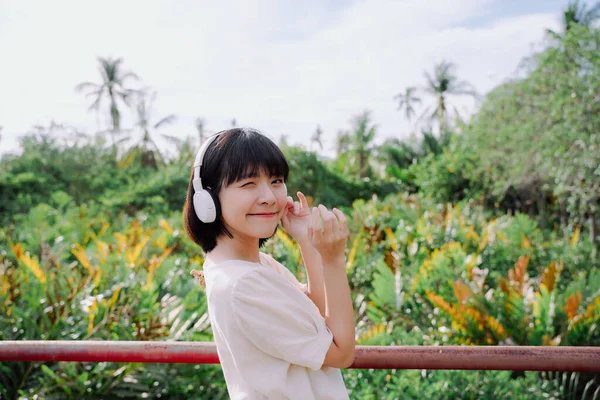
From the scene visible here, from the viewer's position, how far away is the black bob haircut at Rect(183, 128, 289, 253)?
1217 millimetres

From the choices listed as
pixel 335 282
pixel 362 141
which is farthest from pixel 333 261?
pixel 362 141

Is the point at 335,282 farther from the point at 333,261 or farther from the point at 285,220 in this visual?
the point at 285,220

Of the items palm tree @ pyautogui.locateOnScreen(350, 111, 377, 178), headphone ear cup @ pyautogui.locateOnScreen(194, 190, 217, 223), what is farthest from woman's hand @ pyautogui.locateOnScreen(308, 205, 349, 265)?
palm tree @ pyautogui.locateOnScreen(350, 111, 377, 178)

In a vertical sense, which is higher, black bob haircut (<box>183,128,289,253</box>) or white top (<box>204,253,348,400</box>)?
black bob haircut (<box>183,128,289,253</box>)

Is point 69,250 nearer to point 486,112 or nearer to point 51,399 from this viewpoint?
point 51,399

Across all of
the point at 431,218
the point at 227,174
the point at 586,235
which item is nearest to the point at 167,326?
the point at 227,174

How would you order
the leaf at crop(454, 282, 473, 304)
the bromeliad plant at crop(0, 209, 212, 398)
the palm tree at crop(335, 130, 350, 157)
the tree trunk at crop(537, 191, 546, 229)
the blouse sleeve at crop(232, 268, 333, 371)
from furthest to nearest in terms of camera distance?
the palm tree at crop(335, 130, 350, 157)
the tree trunk at crop(537, 191, 546, 229)
the leaf at crop(454, 282, 473, 304)
the bromeliad plant at crop(0, 209, 212, 398)
the blouse sleeve at crop(232, 268, 333, 371)

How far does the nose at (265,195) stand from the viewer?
1.22 metres

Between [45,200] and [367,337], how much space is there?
15.7m

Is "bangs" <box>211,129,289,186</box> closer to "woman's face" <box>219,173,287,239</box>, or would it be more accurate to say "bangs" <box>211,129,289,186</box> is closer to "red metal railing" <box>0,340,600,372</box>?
"woman's face" <box>219,173,287,239</box>

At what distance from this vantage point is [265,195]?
122cm

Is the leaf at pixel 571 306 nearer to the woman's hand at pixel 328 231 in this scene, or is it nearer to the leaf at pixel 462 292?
the leaf at pixel 462 292

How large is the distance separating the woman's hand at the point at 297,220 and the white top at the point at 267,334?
257mm

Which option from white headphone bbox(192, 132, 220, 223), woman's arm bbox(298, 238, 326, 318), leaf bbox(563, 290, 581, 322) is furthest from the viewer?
leaf bbox(563, 290, 581, 322)
